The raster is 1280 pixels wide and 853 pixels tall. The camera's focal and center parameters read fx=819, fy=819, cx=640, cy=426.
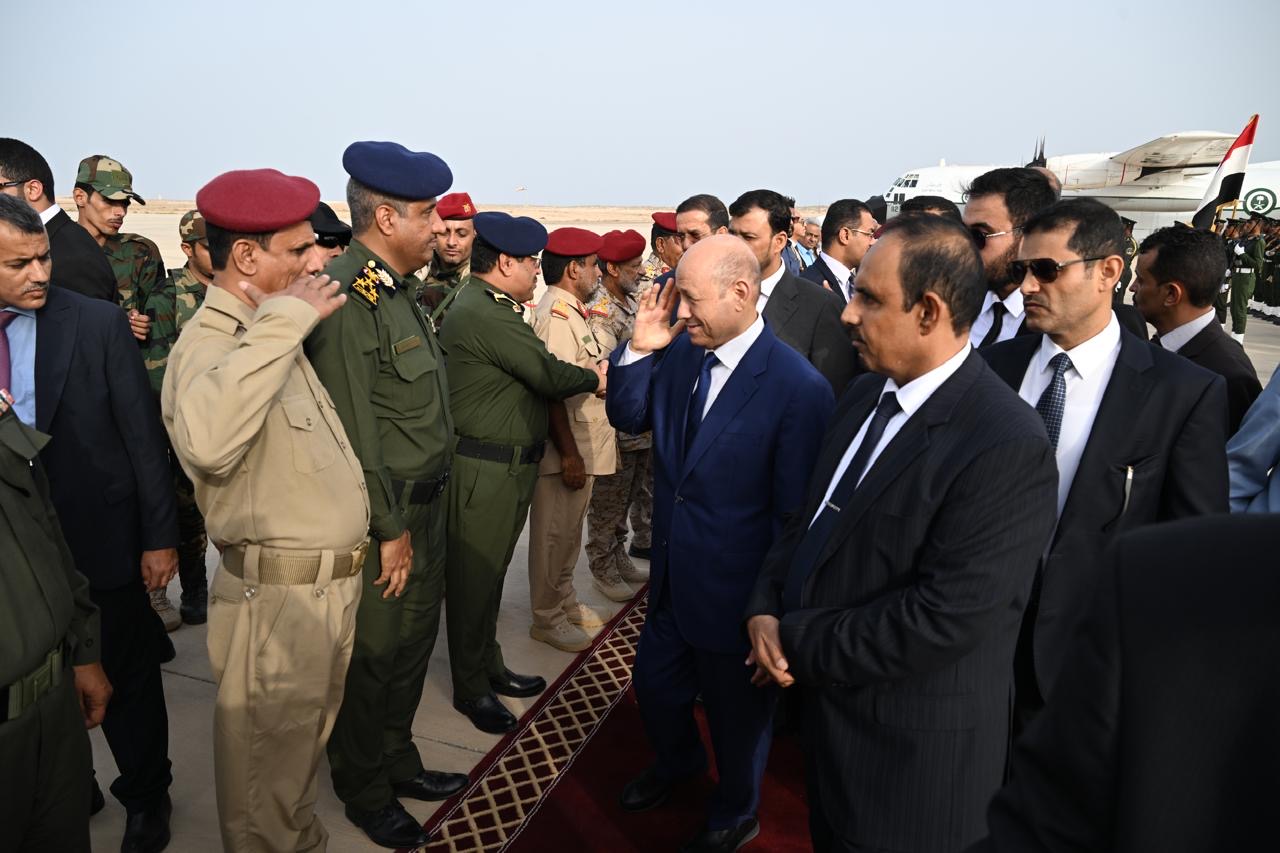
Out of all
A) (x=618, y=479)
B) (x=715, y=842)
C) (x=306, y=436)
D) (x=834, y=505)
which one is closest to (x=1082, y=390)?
(x=834, y=505)

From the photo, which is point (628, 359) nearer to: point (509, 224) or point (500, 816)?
point (509, 224)

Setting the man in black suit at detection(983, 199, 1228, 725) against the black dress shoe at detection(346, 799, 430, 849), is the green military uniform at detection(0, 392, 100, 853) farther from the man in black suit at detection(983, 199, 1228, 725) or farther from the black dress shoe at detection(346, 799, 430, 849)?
the man in black suit at detection(983, 199, 1228, 725)

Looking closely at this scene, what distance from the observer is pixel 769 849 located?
2.94m

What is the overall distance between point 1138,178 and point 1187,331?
3222 cm

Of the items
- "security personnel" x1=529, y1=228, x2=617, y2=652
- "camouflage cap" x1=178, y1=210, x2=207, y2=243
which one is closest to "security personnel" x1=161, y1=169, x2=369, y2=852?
"security personnel" x1=529, y1=228, x2=617, y2=652

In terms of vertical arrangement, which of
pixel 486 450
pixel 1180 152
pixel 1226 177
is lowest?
pixel 486 450

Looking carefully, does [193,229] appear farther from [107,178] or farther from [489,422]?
[489,422]

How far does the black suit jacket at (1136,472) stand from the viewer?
7.32 ft

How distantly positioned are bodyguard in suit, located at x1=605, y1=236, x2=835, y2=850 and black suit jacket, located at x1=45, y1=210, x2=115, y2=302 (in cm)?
301

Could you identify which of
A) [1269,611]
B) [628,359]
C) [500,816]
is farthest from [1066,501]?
[500,816]

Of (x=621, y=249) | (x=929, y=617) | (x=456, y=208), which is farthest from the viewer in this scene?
(x=456, y=208)

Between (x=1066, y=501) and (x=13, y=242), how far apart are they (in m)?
3.09

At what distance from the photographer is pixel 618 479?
16.5 ft

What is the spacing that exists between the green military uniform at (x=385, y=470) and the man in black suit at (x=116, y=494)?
64 centimetres
